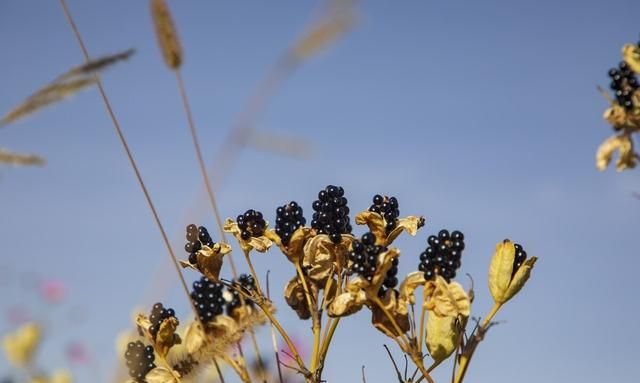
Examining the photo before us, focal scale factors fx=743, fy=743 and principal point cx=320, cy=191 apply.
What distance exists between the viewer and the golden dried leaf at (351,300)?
1632 mm

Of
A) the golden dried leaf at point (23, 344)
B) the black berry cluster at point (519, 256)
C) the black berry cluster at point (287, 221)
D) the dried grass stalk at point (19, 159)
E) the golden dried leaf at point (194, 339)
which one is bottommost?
the black berry cluster at point (519, 256)

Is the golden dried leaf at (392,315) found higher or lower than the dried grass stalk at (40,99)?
lower

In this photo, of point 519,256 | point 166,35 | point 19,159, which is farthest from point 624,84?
point 19,159

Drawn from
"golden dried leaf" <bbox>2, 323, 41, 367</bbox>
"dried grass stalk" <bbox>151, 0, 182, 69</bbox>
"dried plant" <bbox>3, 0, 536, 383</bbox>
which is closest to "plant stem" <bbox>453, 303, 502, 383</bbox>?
"dried plant" <bbox>3, 0, 536, 383</bbox>

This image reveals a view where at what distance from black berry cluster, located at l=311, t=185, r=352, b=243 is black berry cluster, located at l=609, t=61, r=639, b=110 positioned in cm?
103

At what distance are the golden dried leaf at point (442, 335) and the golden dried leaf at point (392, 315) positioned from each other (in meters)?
0.06

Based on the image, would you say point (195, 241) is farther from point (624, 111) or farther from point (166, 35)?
point (624, 111)

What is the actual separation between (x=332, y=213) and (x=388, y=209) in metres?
0.15

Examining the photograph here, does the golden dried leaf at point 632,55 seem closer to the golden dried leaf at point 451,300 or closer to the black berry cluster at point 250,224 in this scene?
the golden dried leaf at point 451,300

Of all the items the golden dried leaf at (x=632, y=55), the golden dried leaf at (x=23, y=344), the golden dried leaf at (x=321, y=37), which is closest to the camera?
the golden dried leaf at (x=321, y=37)

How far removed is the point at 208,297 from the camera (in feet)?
6.57

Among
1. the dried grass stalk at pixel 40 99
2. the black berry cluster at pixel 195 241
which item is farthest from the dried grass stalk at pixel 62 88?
the black berry cluster at pixel 195 241

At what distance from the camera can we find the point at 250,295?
1.97 m

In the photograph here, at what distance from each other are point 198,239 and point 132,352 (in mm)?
332
